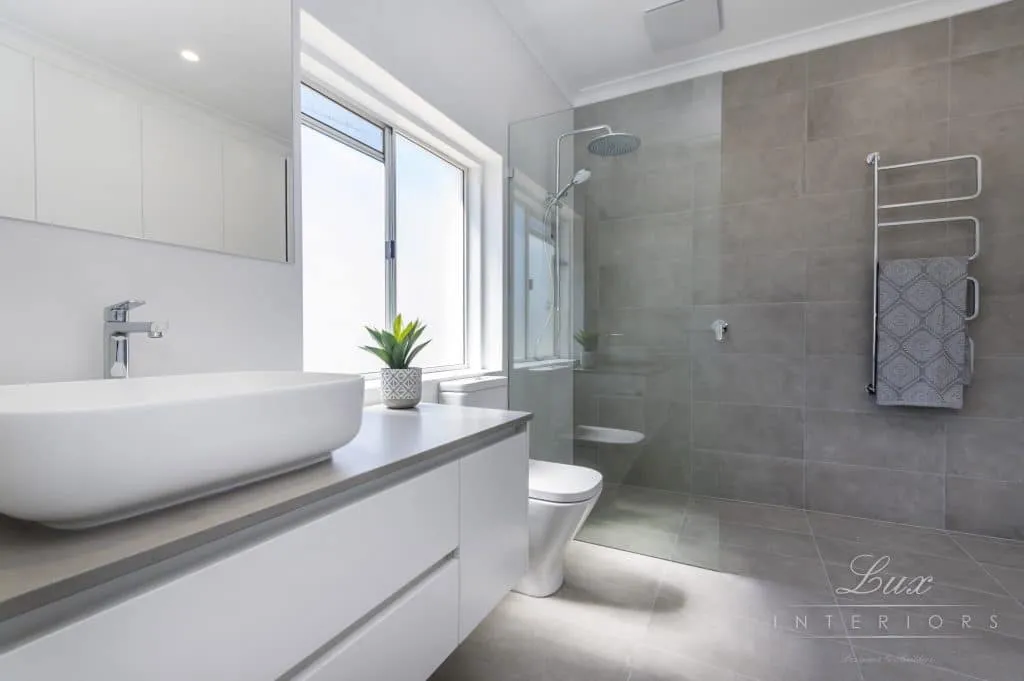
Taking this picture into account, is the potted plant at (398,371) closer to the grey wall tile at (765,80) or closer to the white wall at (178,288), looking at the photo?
the white wall at (178,288)

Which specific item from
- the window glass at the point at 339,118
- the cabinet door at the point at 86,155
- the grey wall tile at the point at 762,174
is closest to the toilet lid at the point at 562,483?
the cabinet door at the point at 86,155

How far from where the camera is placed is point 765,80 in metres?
2.64

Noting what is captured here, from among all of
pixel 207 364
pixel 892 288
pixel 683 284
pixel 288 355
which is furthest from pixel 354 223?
pixel 892 288

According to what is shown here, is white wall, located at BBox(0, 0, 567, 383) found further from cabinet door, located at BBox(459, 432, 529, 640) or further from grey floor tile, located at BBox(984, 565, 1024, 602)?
grey floor tile, located at BBox(984, 565, 1024, 602)

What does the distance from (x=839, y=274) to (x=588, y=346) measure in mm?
1446

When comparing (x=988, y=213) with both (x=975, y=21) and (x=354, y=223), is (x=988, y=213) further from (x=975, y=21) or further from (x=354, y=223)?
(x=354, y=223)

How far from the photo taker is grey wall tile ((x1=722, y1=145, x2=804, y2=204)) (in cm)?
259

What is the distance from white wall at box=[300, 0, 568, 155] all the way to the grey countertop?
1.28 meters

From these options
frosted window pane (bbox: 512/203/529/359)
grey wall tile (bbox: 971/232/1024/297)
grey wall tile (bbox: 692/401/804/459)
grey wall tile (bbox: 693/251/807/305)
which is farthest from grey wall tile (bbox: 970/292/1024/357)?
frosted window pane (bbox: 512/203/529/359)

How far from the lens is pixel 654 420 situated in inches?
86.4

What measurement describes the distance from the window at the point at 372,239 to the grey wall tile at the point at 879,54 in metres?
2.02

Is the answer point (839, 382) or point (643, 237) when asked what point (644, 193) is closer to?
point (643, 237)

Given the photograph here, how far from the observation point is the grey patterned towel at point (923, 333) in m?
2.21

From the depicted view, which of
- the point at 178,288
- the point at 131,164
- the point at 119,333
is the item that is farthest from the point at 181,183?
the point at 119,333
